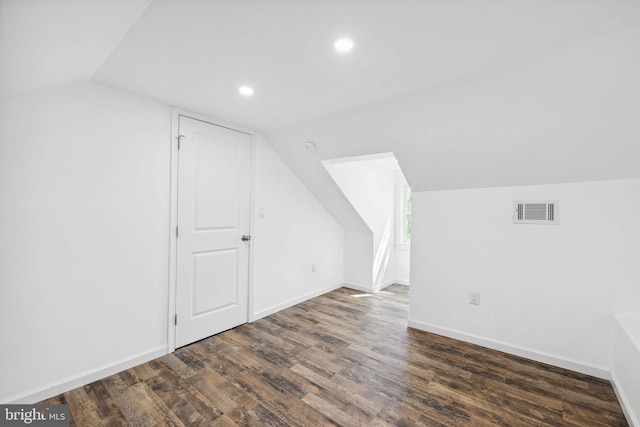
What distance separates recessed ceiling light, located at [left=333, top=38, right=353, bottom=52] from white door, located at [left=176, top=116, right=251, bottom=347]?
1.62 metres

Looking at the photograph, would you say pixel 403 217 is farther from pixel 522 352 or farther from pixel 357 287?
pixel 522 352

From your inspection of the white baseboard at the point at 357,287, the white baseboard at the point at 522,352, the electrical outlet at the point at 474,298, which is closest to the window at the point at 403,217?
the white baseboard at the point at 357,287

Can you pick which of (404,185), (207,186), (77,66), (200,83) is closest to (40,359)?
(207,186)

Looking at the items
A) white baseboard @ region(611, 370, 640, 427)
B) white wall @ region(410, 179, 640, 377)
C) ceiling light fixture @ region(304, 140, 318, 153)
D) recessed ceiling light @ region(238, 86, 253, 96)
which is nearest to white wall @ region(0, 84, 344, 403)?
recessed ceiling light @ region(238, 86, 253, 96)

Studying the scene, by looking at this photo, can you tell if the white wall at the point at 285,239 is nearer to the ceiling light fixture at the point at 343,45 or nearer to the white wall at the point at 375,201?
the white wall at the point at 375,201

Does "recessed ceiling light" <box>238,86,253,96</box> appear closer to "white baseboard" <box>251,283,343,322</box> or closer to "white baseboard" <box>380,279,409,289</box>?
"white baseboard" <box>251,283,343,322</box>

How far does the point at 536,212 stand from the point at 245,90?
8.33ft

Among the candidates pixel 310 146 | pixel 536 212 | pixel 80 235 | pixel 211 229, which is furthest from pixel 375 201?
pixel 80 235

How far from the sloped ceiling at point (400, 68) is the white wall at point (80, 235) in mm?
235

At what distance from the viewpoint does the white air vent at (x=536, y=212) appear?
7.52ft

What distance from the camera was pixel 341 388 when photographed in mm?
1983

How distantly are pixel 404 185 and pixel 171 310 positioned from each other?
3.85 meters

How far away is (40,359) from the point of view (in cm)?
183

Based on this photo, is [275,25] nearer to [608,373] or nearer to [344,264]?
[608,373]
